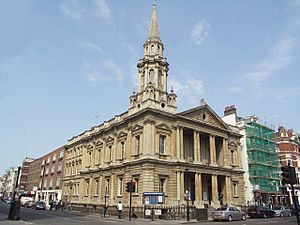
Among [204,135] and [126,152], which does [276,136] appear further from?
[126,152]

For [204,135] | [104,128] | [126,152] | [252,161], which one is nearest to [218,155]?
[204,135]

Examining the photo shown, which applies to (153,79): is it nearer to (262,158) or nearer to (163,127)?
Result: (163,127)

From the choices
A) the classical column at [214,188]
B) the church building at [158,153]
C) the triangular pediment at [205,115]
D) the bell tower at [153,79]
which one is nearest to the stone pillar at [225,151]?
the church building at [158,153]

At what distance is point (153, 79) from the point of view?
137ft

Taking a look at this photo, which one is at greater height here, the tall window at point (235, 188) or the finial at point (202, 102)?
the finial at point (202, 102)

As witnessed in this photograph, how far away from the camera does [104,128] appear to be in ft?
155

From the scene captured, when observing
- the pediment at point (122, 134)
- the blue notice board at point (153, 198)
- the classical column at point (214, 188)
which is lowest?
the blue notice board at point (153, 198)

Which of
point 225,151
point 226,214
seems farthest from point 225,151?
point 226,214

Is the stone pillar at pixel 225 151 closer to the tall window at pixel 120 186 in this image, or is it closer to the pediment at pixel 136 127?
the pediment at pixel 136 127

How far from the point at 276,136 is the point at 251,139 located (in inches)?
565

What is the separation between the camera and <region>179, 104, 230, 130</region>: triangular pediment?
40531mm

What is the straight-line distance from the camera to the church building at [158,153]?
115ft

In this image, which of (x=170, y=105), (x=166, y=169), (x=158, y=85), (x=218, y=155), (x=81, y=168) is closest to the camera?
(x=166, y=169)

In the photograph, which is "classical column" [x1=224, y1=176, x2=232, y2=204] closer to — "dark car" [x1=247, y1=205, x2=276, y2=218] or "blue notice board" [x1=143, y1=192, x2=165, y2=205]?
"dark car" [x1=247, y1=205, x2=276, y2=218]
